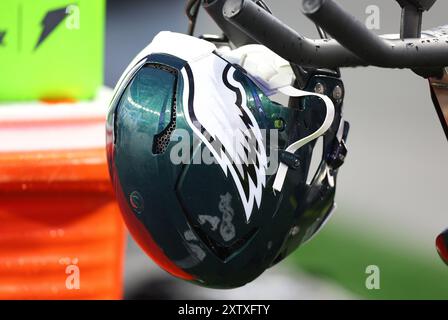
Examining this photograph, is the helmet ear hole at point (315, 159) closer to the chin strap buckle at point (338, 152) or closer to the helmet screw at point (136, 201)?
the chin strap buckle at point (338, 152)

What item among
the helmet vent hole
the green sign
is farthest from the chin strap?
the green sign

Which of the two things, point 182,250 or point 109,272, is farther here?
point 109,272

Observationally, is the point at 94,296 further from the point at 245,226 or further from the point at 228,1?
the point at 228,1

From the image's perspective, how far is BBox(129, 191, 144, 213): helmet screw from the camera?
0.91 meters

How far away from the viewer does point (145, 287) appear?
1.62m

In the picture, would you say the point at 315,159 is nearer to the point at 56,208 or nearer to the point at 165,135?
the point at 165,135

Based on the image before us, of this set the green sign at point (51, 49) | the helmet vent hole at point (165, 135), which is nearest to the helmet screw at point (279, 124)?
the helmet vent hole at point (165, 135)

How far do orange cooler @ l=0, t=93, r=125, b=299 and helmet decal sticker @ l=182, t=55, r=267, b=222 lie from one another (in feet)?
1.78

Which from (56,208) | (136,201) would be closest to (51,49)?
(56,208)

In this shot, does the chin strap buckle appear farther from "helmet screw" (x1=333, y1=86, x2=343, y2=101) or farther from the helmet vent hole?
the helmet vent hole

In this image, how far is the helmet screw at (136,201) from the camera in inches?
36.0

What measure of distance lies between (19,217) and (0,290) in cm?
13

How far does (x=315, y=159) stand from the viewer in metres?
1.01

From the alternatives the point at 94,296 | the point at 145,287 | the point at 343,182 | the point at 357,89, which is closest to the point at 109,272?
the point at 94,296
